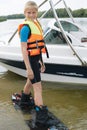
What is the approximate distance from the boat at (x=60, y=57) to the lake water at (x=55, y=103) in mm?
265

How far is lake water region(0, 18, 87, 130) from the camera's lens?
4.48 metres

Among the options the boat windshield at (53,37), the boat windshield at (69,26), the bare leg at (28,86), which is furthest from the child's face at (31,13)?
the boat windshield at (69,26)

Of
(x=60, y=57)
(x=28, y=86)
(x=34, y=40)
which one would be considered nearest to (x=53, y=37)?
(x=60, y=57)

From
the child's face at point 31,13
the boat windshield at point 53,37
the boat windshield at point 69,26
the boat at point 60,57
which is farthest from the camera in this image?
the boat windshield at point 69,26

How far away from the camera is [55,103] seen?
5.44m

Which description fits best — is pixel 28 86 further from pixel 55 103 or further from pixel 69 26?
pixel 69 26

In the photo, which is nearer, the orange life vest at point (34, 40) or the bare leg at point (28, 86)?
the orange life vest at point (34, 40)

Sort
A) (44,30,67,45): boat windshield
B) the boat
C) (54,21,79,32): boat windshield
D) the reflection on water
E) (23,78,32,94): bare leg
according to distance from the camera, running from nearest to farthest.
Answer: the reflection on water → (23,78,32,94): bare leg → the boat → (44,30,67,45): boat windshield → (54,21,79,32): boat windshield

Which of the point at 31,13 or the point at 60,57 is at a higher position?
the point at 31,13

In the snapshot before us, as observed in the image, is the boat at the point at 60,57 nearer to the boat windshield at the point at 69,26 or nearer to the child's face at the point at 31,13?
the boat windshield at the point at 69,26

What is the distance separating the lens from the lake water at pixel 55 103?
448cm

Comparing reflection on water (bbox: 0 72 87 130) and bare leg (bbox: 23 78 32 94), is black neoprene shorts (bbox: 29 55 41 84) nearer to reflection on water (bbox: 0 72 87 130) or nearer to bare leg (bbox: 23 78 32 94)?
bare leg (bbox: 23 78 32 94)

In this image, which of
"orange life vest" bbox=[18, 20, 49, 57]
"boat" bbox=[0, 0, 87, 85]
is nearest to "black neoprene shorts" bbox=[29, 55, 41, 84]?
"orange life vest" bbox=[18, 20, 49, 57]

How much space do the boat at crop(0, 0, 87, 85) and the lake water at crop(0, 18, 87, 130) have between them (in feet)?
0.87
